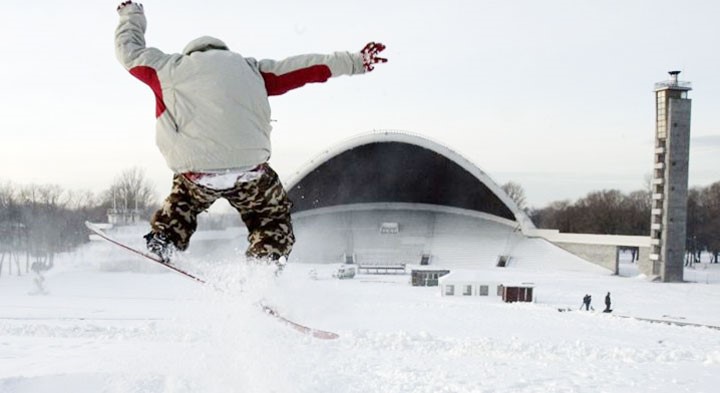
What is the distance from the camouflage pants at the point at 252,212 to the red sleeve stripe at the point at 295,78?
55 centimetres

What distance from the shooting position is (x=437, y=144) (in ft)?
166

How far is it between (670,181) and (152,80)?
1691 inches

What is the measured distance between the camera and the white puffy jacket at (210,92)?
4047 millimetres

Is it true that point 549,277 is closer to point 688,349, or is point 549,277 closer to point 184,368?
point 688,349

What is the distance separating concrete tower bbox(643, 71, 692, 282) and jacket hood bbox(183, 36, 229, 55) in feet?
137

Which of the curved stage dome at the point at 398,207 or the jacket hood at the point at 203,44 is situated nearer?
the jacket hood at the point at 203,44

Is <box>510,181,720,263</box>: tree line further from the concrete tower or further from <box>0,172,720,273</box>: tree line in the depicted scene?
the concrete tower

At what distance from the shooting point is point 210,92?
4020mm

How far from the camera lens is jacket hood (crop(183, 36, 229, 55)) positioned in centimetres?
425

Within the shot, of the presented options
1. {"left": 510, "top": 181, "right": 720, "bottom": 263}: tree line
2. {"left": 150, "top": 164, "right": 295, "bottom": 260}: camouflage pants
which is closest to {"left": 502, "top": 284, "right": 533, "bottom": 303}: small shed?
{"left": 150, "top": 164, "right": 295, "bottom": 260}: camouflage pants

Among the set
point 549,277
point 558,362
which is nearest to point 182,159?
point 558,362

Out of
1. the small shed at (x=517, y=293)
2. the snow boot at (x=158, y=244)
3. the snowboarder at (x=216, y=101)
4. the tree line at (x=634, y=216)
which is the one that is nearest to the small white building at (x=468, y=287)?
the small shed at (x=517, y=293)

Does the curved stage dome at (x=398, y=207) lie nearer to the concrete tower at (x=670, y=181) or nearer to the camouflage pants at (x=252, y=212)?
the concrete tower at (x=670, y=181)

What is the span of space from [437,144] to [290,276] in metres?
45.5
